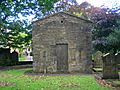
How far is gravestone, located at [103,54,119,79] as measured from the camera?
1549cm

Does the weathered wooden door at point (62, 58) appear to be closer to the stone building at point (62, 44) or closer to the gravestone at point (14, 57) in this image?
the stone building at point (62, 44)

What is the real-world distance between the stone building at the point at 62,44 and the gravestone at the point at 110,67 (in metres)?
5.90

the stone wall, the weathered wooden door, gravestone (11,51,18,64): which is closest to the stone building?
the weathered wooden door

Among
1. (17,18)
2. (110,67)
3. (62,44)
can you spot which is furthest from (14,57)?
(110,67)

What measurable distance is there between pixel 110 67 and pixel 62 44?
691cm

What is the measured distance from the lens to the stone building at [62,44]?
21531mm

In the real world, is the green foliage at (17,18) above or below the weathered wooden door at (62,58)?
above

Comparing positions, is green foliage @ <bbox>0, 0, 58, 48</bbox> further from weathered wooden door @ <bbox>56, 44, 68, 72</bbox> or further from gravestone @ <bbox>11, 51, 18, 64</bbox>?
weathered wooden door @ <bbox>56, 44, 68, 72</bbox>

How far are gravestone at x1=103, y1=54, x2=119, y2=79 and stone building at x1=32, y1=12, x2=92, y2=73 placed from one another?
19.4ft

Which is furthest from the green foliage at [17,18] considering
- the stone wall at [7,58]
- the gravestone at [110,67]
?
the gravestone at [110,67]

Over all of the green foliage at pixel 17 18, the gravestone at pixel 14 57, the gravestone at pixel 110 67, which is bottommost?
the gravestone at pixel 110 67

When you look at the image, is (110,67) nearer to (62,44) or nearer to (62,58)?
(62,58)

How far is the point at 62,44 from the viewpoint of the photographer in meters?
21.7

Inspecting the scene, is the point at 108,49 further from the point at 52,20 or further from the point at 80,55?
the point at 52,20
